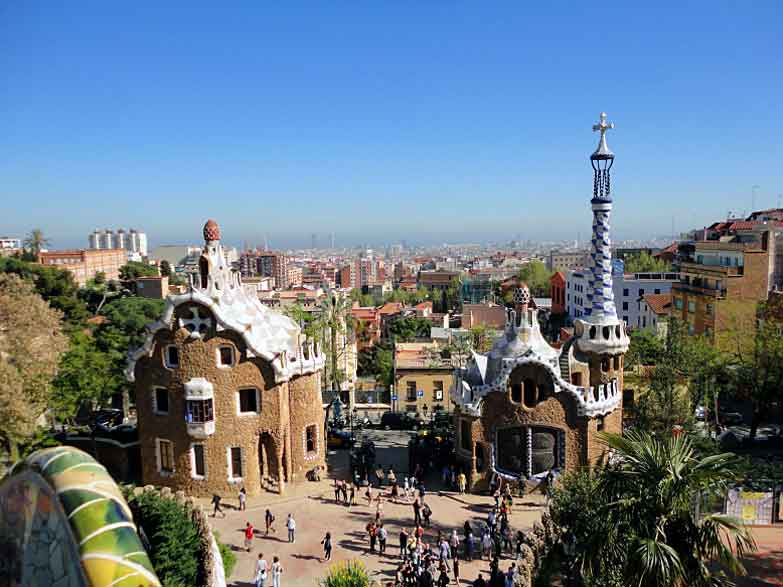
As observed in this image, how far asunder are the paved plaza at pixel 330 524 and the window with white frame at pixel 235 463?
44.3 inches

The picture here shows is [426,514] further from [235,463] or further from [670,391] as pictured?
[670,391]

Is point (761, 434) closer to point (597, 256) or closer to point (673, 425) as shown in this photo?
point (673, 425)

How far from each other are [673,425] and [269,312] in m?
20.6

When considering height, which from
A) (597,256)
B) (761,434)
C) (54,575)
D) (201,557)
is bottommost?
(761,434)

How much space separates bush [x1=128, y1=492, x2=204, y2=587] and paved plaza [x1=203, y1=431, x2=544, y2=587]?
113 inches

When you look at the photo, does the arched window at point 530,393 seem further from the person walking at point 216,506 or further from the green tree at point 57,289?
the green tree at point 57,289

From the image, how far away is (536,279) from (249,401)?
109 meters

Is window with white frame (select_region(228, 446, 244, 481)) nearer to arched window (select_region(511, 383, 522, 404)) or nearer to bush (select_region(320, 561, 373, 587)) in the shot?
bush (select_region(320, 561, 373, 587))

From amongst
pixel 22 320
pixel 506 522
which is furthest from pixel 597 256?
pixel 22 320

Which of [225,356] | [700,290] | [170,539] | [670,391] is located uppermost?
[225,356]

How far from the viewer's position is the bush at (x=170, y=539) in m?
18.4

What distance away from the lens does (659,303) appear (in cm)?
6950

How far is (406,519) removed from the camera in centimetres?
2598

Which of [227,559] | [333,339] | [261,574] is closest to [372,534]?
[261,574]
